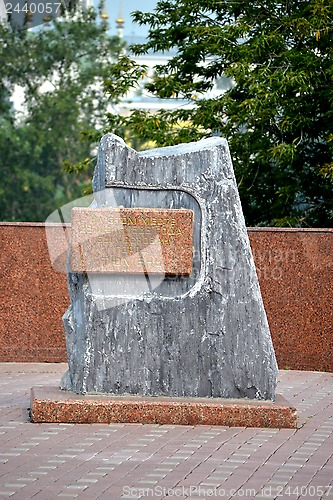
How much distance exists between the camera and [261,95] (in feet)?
46.7

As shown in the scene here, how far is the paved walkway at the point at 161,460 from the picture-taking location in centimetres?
575

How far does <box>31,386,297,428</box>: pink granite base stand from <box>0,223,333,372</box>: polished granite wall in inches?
159

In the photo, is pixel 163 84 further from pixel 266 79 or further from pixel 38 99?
pixel 38 99

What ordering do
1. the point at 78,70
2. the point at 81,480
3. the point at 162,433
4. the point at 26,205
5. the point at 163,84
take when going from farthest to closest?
1. the point at 26,205
2. the point at 78,70
3. the point at 163,84
4. the point at 162,433
5. the point at 81,480

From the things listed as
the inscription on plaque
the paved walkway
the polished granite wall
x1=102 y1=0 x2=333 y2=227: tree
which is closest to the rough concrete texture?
the inscription on plaque

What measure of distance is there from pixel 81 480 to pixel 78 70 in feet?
115

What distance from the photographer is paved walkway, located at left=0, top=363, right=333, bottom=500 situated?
575 centimetres

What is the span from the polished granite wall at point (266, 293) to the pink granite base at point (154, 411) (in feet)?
13.2

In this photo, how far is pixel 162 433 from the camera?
7.37m

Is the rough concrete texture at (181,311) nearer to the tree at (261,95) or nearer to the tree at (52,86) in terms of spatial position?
the tree at (261,95)

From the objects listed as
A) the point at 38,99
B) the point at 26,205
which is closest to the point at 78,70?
the point at 38,99

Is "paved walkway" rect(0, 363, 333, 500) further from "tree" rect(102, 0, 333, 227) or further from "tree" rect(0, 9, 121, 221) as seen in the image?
"tree" rect(0, 9, 121, 221)

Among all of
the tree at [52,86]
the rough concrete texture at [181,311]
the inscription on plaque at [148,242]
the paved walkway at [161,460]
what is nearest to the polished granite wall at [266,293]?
the paved walkway at [161,460]

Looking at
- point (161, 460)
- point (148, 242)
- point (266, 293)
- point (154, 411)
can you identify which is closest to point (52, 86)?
point (266, 293)
